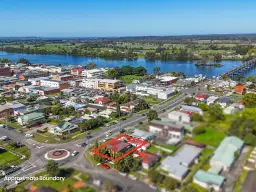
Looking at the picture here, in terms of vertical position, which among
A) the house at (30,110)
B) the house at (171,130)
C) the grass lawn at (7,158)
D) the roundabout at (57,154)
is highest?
the house at (171,130)

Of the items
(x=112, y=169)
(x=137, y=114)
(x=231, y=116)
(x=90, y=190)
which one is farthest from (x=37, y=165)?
(x=231, y=116)

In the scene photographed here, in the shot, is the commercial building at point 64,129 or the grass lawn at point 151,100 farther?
the grass lawn at point 151,100

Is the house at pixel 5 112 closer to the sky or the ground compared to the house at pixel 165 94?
closer to the ground

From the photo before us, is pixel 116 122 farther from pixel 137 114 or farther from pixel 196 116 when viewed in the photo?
pixel 196 116

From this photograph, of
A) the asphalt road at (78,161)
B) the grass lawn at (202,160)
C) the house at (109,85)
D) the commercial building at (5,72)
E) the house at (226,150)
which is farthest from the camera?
the commercial building at (5,72)

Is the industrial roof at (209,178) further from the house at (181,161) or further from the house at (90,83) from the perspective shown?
the house at (90,83)

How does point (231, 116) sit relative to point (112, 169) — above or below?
above

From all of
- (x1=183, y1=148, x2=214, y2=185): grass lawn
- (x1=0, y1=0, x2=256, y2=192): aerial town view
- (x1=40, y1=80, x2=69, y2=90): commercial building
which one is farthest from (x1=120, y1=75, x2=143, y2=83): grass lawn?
(x1=183, y1=148, x2=214, y2=185): grass lawn

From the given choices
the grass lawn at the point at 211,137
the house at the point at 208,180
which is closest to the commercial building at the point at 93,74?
the house at the point at 208,180
